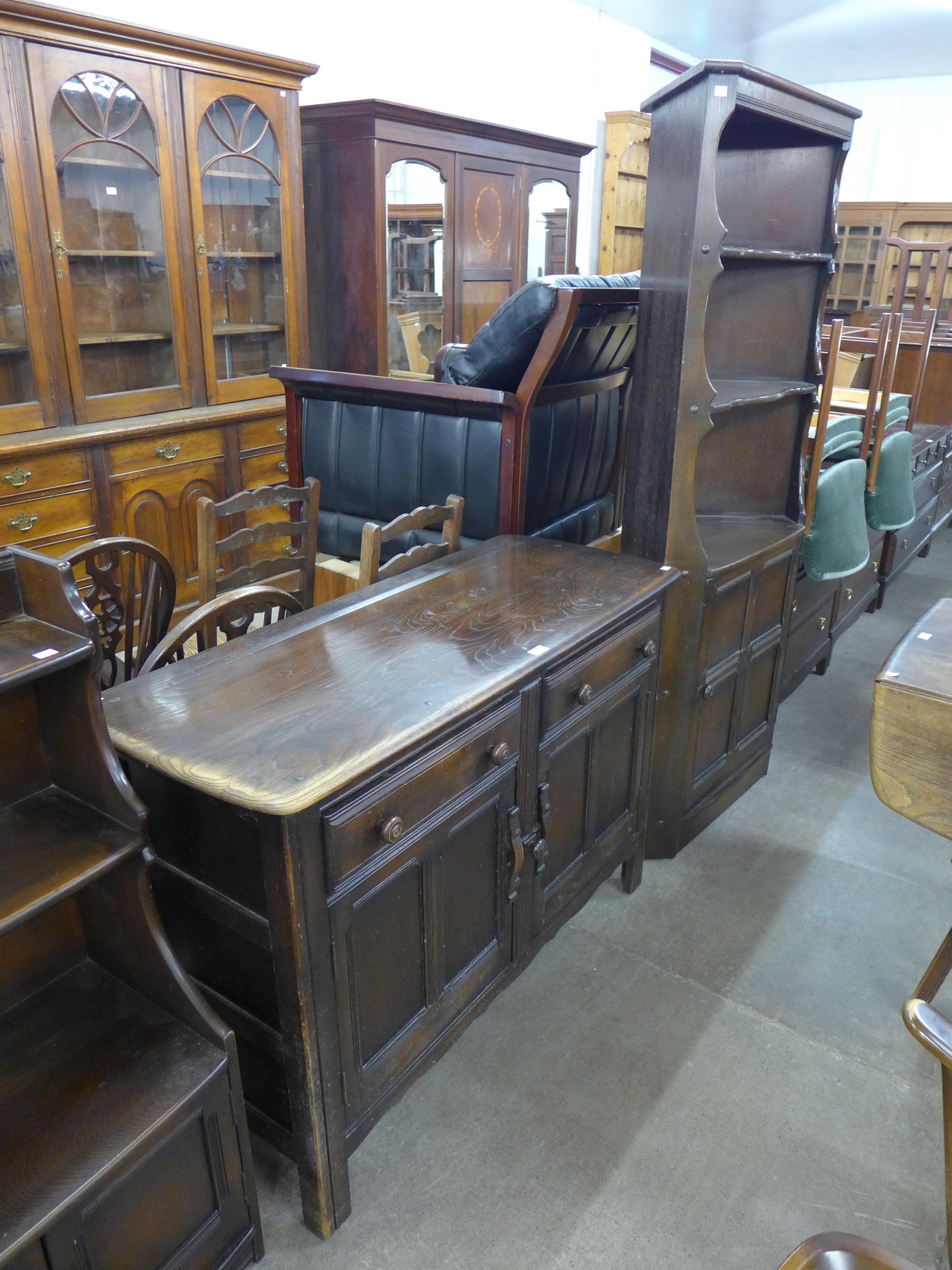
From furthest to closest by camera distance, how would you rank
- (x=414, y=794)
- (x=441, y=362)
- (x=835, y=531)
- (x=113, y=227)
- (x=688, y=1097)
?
(x=113, y=227), (x=835, y=531), (x=441, y=362), (x=688, y=1097), (x=414, y=794)

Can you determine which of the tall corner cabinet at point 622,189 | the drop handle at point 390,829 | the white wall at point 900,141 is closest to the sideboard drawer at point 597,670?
the drop handle at point 390,829

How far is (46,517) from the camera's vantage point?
2.81 m

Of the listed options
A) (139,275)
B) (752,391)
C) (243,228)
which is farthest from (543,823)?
(243,228)

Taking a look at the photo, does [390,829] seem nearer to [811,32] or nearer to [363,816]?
[363,816]

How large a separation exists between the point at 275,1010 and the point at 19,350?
7.86 feet

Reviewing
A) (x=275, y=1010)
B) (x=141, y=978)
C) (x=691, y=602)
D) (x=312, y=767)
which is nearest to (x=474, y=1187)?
(x=275, y=1010)

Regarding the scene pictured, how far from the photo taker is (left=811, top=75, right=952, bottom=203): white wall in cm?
745

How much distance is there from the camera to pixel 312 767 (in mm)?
1066

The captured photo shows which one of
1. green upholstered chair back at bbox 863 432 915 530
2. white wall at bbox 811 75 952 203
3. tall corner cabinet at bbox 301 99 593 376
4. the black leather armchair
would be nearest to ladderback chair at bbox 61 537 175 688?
the black leather armchair

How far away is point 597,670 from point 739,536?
0.87 meters

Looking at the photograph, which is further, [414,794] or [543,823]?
[543,823]

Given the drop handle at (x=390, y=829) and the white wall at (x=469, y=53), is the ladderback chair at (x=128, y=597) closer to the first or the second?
the drop handle at (x=390, y=829)

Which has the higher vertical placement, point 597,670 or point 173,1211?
point 597,670

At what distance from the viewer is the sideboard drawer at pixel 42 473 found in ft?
8.79
